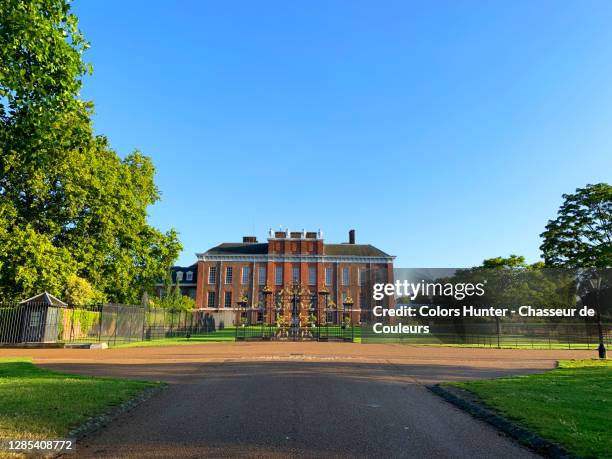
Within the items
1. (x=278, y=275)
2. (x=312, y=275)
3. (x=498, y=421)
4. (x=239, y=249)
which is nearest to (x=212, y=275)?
(x=239, y=249)

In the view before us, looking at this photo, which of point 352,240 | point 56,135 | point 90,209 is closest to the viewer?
point 56,135

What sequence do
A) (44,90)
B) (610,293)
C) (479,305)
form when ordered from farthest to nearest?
(479,305)
(610,293)
(44,90)

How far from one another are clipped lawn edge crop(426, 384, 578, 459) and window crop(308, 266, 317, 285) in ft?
204

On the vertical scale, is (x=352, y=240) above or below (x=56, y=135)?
above

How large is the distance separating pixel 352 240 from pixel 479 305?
3895 centimetres

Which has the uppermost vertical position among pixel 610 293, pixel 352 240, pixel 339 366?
pixel 352 240

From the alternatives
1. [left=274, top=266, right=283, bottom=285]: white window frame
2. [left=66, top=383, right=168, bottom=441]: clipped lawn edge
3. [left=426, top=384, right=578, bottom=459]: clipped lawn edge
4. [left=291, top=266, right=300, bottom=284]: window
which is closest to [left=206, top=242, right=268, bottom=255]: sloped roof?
[left=274, top=266, right=283, bottom=285]: white window frame

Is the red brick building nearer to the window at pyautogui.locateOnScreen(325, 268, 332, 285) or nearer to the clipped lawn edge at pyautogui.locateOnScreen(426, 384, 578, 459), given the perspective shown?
the window at pyautogui.locateOnScreen(325, 268, 332, 285)

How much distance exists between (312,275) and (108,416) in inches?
2617

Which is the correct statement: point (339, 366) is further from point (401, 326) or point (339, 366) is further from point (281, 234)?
point (281, 234)

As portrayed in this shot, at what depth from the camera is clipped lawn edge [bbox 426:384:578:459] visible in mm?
5965

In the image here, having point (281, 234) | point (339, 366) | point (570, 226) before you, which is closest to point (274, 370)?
point (339, 366)

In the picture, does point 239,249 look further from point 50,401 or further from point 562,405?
point 562,405

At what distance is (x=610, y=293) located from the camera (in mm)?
35219
